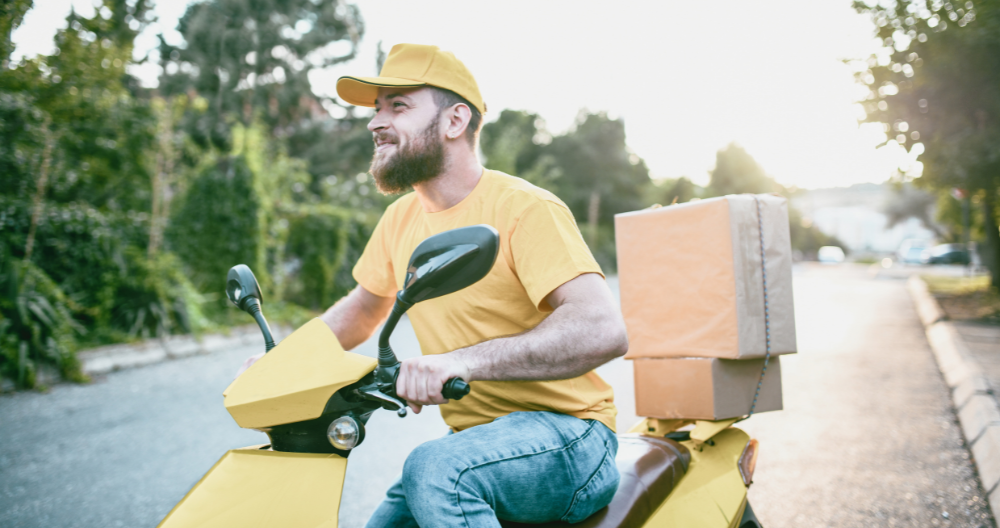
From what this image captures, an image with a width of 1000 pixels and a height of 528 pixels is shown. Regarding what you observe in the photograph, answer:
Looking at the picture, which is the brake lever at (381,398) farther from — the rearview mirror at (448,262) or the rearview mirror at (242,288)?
the rearview mirror at (242,288)

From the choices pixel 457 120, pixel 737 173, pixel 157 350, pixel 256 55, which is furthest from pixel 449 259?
pixel 737 173

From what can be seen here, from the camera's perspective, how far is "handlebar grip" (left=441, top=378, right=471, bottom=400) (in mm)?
1257

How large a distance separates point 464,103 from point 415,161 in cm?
24

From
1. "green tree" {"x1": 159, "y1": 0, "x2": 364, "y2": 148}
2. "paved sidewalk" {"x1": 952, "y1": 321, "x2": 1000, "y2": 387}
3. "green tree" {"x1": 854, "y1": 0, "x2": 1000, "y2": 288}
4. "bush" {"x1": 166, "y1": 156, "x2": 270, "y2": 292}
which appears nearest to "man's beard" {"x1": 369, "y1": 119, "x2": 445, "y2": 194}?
"paved sidewalk" {"x1": 952, "y1": 321, "x2": 1000, "y2": 387}

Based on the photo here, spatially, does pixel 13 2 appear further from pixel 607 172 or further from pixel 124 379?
pixel 607 172

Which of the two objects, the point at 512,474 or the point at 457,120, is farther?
the point at 457,120

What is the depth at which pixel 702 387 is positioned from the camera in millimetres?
2121

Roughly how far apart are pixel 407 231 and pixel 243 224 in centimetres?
875

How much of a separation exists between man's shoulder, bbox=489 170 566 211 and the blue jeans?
1.85 feet

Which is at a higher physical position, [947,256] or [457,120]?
[457,120]

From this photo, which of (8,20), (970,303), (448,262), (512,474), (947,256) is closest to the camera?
(448,262)

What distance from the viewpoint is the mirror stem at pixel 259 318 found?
4.90 ft

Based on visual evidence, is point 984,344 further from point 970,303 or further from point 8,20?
point 8,20

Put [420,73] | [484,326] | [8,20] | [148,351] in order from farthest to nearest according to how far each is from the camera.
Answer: [148,351] → [8,20] → [420,73] → [484,326]
